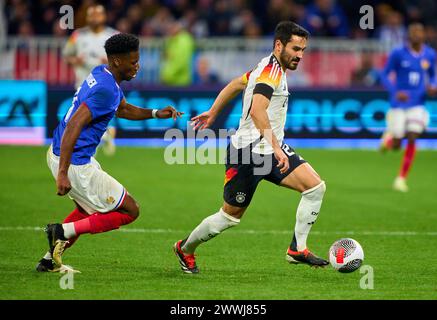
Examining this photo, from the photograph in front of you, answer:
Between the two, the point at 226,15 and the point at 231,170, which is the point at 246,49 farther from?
the point at 231,170

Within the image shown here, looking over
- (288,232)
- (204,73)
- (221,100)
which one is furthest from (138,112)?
(204,73)

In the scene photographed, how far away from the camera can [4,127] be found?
2017 cm

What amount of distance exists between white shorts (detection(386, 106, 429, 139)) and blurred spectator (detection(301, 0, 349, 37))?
312 inches

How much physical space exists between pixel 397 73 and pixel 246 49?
726 centimetres

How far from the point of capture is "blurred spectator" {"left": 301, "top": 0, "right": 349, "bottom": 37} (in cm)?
2431

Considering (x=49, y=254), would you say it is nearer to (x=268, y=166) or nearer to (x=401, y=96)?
(x=268, y=166)

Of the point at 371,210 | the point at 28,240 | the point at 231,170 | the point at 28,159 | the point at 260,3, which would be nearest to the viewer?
the point at 231,170

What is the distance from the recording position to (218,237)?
1118cm

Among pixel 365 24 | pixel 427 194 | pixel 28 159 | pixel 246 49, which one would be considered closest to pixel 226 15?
pixel 246 49

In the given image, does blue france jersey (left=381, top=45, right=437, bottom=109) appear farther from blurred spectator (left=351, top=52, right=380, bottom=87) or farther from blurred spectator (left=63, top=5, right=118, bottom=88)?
blurred spectator (left=351, top=52, right=380, bottom=87)

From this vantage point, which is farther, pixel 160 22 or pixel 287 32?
pixel 160 22

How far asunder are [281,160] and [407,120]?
339 inches

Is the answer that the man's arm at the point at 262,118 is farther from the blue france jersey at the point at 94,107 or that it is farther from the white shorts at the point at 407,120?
the white shorts at the point at 407,120

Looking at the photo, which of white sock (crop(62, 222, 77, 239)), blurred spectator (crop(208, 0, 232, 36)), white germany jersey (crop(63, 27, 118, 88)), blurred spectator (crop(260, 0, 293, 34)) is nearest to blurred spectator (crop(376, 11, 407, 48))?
blurred spectator (crop(260, 0, 293, 34))
